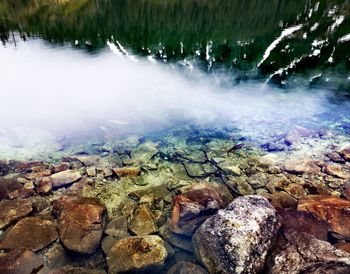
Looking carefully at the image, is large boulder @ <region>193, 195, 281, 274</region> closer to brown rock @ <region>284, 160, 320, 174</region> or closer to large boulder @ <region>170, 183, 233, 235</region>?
large boulder @ <region>170, 183, 233, 235</region>

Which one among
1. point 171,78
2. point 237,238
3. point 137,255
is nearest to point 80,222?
point 137,255

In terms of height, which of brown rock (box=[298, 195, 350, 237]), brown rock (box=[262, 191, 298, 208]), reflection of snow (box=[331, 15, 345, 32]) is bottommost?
brown rock (box=[262, 191, 298, 208])

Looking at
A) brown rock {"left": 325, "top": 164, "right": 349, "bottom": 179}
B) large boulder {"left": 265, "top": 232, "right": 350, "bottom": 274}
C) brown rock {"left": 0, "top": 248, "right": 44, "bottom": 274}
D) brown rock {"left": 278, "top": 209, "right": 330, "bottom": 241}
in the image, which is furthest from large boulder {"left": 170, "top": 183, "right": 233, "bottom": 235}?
brown rock {"left": 325, "top": 164, "right": 349, "bottom": 179}

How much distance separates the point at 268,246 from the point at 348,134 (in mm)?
8091

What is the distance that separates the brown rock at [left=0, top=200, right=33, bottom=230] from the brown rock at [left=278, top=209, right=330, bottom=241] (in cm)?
633

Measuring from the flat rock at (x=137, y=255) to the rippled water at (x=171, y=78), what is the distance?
6217 mm

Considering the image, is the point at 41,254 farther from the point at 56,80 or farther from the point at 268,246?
the point at 56,80

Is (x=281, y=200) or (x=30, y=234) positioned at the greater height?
(x=281, y=200)

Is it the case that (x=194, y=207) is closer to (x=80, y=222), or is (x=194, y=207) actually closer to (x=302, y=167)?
(x=80, y=222)

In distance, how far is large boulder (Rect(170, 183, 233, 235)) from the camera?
7277mm

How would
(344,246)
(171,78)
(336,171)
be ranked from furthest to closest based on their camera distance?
(171,78) < (336,171) < (344,246)

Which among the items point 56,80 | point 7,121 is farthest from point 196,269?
point 56,80

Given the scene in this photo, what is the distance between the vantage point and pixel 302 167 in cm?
987

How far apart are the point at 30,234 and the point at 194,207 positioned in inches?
152
